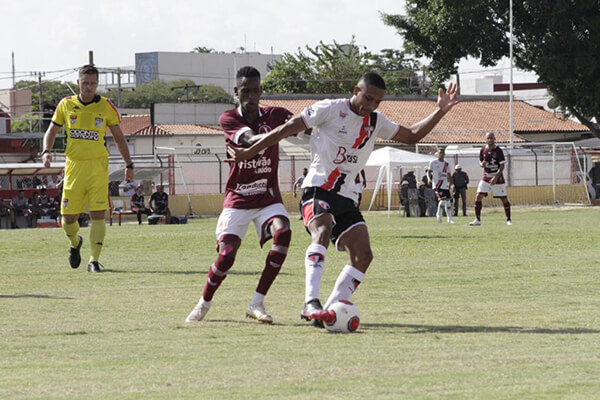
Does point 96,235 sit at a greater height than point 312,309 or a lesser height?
greater

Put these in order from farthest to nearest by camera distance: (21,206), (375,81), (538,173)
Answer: (538,173) < (21,206) < (375,81)

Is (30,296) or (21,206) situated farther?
(21,206)

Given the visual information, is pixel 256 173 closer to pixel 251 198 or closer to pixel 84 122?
pixel 251 198

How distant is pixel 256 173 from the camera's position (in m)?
9.18

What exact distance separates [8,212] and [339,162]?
2944 cm

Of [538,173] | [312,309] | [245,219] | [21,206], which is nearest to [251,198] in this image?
[245,219]

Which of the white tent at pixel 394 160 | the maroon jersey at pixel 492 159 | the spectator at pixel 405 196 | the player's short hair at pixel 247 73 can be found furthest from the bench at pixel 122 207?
the player's short hair at pixel 247 73

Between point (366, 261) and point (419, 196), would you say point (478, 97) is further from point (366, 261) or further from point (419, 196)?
point (366, 261)

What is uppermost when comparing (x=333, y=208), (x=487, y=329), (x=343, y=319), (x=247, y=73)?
(x=247, y=73)

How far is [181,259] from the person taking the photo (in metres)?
16.7

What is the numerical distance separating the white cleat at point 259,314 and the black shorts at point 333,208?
77 centimetres

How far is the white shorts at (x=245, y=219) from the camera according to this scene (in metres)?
9.18

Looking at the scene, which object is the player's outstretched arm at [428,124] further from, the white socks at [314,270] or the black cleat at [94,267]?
the black cleat at [94,267]

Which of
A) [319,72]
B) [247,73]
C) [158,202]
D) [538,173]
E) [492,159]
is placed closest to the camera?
[247,73]
